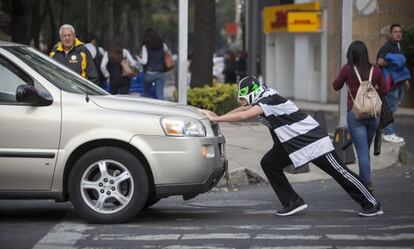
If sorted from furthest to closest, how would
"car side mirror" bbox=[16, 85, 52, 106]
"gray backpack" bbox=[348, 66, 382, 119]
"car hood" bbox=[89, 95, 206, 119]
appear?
"gray backpack" bbox=[348, 66, 382, 119], "car hood" bbox=[89, 95, 206, 119], "car side mirror" bbox=[16, 85, 52, 106]

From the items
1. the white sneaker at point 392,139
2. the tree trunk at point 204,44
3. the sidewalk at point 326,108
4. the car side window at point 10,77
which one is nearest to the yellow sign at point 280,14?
the sidewalk at point 326,108

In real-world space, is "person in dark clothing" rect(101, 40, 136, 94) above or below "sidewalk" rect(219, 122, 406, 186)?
above

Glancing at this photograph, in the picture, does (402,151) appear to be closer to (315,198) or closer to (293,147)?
(315,198)

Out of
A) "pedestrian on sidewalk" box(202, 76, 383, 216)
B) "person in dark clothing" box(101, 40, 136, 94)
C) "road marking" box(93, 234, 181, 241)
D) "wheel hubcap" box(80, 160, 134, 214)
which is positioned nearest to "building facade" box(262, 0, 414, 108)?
"person in dark clothing" box(101, 40, 136, 94)

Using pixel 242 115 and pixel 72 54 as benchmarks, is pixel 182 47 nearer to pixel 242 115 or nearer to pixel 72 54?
pixel 72 54

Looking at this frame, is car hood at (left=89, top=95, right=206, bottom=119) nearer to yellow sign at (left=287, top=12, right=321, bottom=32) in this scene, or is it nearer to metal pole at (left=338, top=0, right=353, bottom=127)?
metal pole at (left=338, top=0, right=353, bottom=127)

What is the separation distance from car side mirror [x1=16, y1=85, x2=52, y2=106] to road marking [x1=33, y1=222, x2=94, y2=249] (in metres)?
1.10

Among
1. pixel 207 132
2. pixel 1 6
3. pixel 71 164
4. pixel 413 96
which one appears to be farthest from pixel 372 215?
pixel 1 6

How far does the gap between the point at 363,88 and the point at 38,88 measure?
3.41 m

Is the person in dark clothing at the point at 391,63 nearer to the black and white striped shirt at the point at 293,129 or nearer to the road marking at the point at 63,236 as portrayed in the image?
the black and white striped shirt at the point at 293,129

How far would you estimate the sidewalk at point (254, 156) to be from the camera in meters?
11.8

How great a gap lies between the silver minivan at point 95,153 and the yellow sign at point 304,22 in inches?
745

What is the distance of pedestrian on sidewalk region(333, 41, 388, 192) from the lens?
1022cm

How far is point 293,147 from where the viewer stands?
29.7 feet
